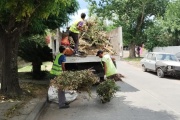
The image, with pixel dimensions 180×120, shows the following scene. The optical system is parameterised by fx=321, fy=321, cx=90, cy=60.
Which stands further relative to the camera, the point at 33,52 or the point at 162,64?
the point at 162,64

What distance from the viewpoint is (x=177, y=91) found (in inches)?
491

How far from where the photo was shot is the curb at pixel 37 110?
24.9ft

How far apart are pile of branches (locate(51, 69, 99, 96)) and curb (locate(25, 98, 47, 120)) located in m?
0.76

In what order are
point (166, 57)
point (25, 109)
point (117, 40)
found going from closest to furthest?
point (25, 109) → point (117, 40) → point (166, 57)

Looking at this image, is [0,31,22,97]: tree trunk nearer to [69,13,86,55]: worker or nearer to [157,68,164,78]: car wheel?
[69,13,86,55]: worker

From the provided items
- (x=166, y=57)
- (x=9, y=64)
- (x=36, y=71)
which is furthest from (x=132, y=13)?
(x=9, y=64)

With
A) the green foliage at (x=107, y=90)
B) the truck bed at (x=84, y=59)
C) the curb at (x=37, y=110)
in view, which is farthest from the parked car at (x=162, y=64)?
the curb at (x=37, y=110)

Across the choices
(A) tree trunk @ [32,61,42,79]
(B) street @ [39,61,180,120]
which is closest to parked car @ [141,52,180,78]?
(B) street @ [39,61,180,120]

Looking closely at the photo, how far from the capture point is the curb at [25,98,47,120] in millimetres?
7582

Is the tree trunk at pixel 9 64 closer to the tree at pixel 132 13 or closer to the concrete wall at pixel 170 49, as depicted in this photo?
the concrete wall at pixel 170 49

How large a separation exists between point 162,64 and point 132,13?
71.1ft

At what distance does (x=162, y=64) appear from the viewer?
1784 centimetres

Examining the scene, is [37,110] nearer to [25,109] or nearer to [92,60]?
[25,109]

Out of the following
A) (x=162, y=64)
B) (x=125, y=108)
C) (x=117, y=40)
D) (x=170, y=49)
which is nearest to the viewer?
(x=125, y=108)
